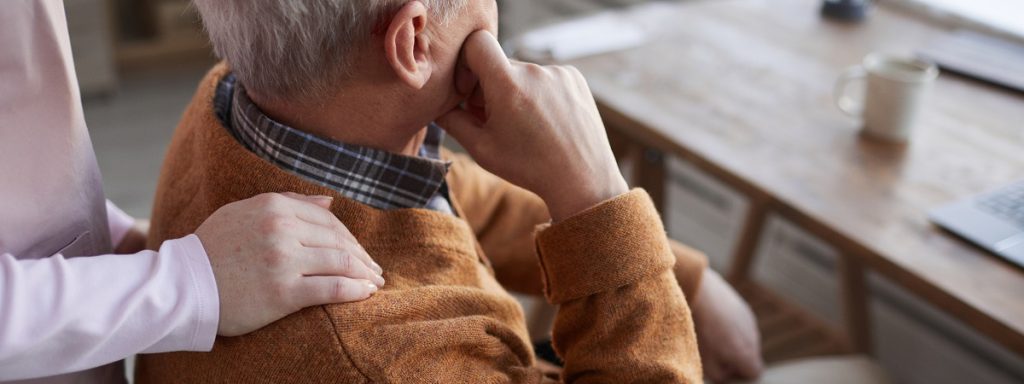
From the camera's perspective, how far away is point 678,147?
1.40 metres

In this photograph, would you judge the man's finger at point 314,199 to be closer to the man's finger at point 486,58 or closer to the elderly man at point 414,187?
the elderly man at point 414,187

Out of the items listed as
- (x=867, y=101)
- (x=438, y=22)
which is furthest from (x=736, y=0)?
(x=438, y=22)

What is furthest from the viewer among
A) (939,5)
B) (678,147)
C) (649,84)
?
(939,5)

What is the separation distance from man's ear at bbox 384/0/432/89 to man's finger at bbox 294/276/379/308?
7.4 inches

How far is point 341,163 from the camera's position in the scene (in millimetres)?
881

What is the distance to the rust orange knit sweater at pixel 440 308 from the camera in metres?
0.78

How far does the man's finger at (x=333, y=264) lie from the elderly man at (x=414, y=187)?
0.04 feet

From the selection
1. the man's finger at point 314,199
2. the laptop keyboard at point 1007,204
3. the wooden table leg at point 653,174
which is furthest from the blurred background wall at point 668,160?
the man's finger at point 314,199

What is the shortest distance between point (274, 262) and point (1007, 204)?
0.96 meters

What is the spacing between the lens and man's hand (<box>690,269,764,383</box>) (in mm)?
1332

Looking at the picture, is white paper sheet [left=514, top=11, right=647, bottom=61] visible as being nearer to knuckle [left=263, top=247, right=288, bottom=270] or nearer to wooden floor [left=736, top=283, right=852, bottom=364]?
wooden floor [left=736, top=283, right=852, bottom=364]

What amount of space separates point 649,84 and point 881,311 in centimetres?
104

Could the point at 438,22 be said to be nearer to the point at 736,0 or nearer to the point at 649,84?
the point at 649,84

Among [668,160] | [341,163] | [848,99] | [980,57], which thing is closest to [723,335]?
[848,99]
